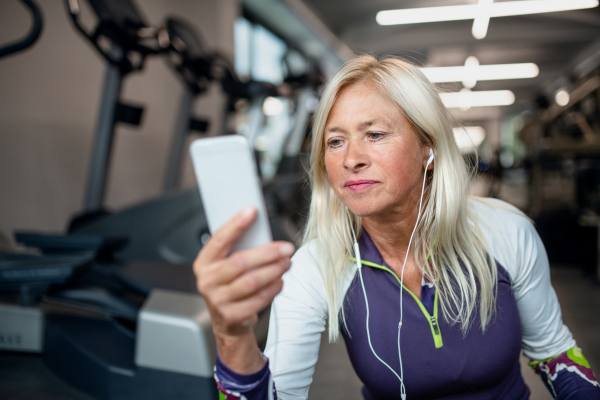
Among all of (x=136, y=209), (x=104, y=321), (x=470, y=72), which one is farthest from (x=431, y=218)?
(x=470, y=72)

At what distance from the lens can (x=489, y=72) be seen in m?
10.2

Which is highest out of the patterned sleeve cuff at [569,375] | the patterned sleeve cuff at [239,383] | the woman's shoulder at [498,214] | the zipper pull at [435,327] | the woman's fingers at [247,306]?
the woman's shoulder at [498,214]

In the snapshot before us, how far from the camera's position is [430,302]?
842 mm

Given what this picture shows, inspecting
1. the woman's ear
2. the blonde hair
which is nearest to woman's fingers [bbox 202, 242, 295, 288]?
the blonde hair

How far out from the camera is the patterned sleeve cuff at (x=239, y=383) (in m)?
0.56

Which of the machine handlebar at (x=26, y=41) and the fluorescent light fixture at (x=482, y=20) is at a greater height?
the fluorescent light fixture at (x=482, y=20)

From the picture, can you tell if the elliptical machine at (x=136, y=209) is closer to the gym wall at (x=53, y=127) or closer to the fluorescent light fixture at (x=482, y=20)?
the gym wall at (x=53, y=127)

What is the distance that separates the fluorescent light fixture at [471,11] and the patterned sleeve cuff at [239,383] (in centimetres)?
698

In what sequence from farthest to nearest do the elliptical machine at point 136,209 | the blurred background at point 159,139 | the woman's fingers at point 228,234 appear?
the elliptical machine at point 136,209
the blurred background at point 159,139
the woman's fingers at point 228,234

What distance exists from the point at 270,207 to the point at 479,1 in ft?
16.9

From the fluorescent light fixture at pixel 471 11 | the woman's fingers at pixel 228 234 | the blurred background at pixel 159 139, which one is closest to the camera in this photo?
the woman's fingers at pixel 228 234

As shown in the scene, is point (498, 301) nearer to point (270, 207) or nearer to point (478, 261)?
point (478, 261)

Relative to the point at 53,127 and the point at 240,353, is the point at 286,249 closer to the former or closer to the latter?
the point at 240,353

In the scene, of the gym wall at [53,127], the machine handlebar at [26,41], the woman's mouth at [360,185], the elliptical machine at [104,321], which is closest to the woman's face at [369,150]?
the woman's mouth at [360,185]
